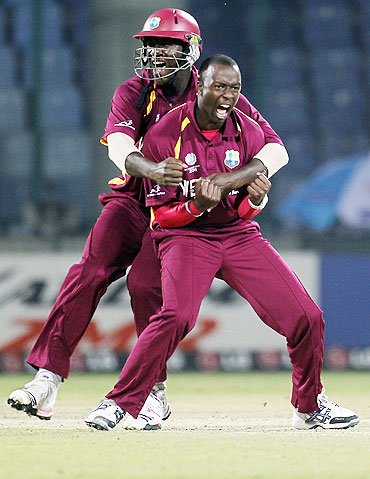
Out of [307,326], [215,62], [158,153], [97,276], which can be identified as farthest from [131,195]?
[307,326]

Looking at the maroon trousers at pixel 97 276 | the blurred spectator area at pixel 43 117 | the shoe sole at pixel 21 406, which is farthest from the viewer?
the blurred spectator area at pixel 43 117

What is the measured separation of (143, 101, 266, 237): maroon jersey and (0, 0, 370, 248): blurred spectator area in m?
5.77

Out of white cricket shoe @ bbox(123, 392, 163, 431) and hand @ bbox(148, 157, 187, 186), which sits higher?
hand @ bbox(148, 157, 187, 186)

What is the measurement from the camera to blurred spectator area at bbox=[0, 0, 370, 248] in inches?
438

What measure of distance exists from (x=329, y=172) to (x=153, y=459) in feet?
25.2

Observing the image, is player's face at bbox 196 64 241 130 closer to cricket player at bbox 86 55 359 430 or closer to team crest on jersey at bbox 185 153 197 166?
cricket player at bbox 86 55 359 430

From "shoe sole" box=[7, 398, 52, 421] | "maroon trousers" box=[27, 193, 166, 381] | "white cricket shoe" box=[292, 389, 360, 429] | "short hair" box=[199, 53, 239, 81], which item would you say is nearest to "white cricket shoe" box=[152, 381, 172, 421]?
"maroon trousers" box=[27, 193, 166, 381]

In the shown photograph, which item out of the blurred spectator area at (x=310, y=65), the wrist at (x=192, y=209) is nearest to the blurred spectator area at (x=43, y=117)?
the blurred spectator area at (x=310, y=65)

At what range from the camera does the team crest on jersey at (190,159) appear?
4.48 meters

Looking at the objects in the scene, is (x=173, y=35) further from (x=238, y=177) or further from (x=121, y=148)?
(x=238, y=177)

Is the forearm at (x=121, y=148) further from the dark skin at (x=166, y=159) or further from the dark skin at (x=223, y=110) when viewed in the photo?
the dark skin at (x=223, y=110)

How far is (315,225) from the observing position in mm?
10711

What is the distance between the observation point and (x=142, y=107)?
4777mm

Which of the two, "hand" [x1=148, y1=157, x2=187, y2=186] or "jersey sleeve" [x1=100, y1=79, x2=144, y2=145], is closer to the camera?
"hand" [x1=148, y1=157, x2=187, y2=186]
